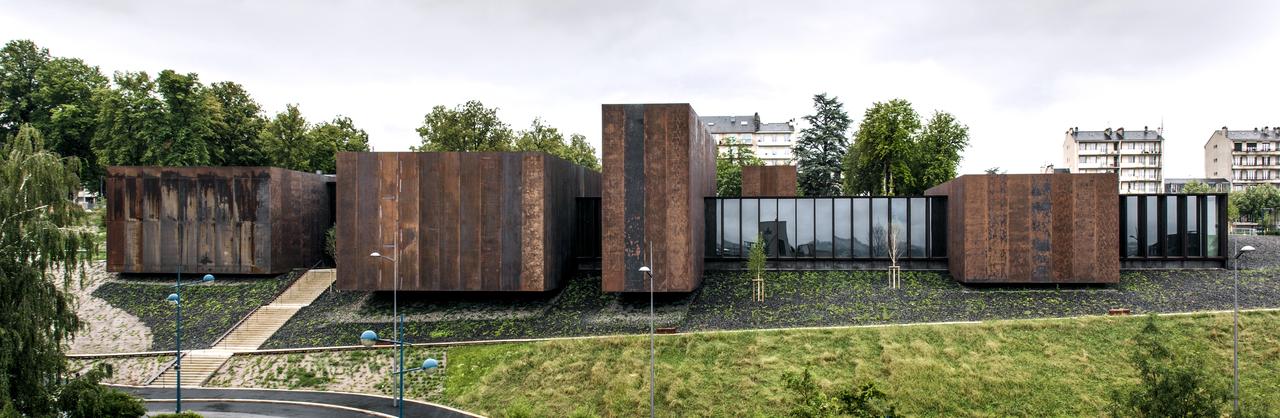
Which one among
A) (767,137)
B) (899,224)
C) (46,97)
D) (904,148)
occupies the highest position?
(767,137)

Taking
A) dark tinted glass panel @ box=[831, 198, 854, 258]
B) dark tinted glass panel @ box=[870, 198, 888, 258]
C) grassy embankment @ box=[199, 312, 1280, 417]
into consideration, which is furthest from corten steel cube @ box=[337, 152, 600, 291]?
dark tinted glass panel @ box=[870, 198, 888, 258]

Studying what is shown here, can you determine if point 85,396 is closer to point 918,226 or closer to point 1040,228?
point 918,226

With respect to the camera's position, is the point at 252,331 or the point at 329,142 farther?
the point at 329,142

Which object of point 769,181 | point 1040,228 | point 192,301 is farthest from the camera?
point 769,181

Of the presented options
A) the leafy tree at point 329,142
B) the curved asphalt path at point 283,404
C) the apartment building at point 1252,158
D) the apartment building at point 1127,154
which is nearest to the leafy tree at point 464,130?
the leafy tree at point 329,142

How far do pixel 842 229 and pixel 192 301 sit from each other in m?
35.2

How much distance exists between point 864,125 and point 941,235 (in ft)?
65.8

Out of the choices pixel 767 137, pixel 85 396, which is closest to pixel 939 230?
pixel 85 396

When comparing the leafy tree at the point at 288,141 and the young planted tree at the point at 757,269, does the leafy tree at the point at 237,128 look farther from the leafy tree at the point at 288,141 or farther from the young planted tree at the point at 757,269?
the young planted tree at the point at 757,269

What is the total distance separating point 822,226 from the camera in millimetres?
37375

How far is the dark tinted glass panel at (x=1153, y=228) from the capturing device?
1390 inches

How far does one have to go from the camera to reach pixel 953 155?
56.8 metres

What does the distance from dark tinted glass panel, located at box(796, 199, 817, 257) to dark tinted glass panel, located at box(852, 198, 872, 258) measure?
92.4 inches

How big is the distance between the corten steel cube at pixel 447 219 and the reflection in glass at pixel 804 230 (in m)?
14.3
